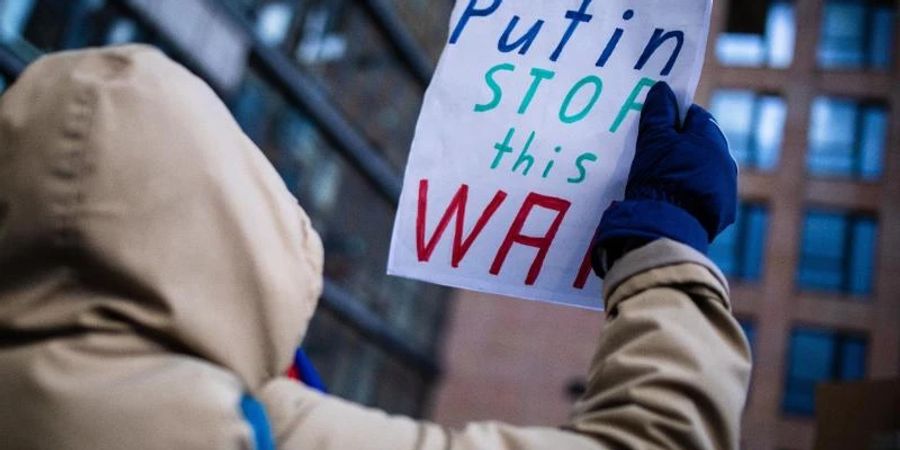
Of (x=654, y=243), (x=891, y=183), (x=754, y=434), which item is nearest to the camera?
(x=654, y=243)

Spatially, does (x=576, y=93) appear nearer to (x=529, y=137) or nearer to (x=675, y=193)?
(x=529, y=137)

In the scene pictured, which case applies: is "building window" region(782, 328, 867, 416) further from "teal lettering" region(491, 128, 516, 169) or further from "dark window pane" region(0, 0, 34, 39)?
"teal lettering" region(491, 128, 516, 169)

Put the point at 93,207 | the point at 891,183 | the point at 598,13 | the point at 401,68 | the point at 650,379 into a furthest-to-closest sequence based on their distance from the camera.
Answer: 1. the point at 891,183
2. the point at 401,68
3. the point at 598,13
4. the point at 650,379
5. the point at 93,207

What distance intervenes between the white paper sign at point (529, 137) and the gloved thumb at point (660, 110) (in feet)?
0.21

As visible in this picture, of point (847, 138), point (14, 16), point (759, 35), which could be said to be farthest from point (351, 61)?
point (847, 138)

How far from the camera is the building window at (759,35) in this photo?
811 inches

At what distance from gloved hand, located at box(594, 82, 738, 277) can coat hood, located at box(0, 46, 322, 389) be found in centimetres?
40

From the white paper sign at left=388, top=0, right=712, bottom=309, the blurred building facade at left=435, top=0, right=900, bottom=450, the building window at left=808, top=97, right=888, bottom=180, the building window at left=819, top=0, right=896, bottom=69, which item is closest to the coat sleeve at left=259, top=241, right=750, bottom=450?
the white paper sign at left=388, top=0, right=712, bottom=309

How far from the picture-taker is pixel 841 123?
65.7 ft

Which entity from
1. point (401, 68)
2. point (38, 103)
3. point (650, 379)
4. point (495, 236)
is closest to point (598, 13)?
point (495, 236)

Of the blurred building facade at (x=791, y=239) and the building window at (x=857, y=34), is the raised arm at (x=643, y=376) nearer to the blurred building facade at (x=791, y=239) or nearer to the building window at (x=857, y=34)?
the blurred building facade at (x=791, y=239)

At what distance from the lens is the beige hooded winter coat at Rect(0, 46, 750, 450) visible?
72 centimetres

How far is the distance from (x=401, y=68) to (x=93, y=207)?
627 inches

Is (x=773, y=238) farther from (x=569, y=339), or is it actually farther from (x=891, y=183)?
(x=569, y=339)
